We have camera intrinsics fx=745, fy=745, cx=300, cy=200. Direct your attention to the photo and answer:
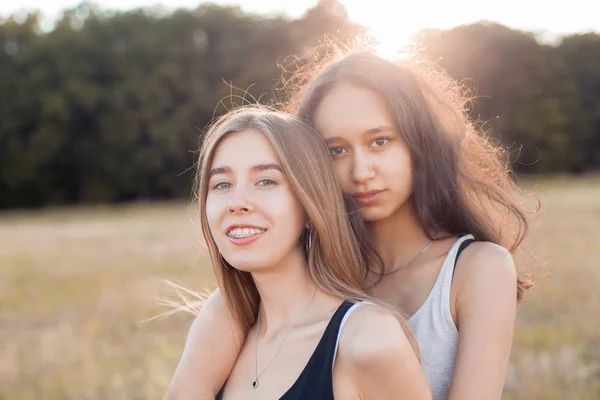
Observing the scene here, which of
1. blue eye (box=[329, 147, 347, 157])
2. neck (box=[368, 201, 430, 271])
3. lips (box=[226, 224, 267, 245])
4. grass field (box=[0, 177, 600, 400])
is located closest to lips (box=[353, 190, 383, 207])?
blue eye (box=[329, 147, 347, 157])

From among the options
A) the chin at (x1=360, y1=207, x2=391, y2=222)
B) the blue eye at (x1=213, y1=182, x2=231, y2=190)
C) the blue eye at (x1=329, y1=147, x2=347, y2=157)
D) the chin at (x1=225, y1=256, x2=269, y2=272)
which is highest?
the blue eye at (x1=329, y1=147, x2=347, y2=157)

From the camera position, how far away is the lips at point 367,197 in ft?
9.59

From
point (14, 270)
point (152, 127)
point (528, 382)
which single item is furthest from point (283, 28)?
point (528, 382)

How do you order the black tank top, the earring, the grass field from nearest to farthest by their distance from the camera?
1. the black tank top
2. the earring
3. the grass field

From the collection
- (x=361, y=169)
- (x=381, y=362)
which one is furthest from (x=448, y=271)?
(x=381, y=362)

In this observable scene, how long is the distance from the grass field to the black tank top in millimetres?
1146

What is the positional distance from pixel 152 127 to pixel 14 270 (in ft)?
98.0

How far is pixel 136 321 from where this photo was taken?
6.34 m

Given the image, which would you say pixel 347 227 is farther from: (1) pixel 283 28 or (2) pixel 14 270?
(1) pixel 283 28

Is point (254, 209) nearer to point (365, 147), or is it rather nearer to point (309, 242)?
point (309, 242)

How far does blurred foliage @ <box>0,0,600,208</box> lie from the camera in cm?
4297

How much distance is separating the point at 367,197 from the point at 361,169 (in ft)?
0.44

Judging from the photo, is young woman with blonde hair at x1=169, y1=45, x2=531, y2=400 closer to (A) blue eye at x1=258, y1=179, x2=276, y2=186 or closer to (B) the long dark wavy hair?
(B) the long dark wavy hair

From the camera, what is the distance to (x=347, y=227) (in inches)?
106
